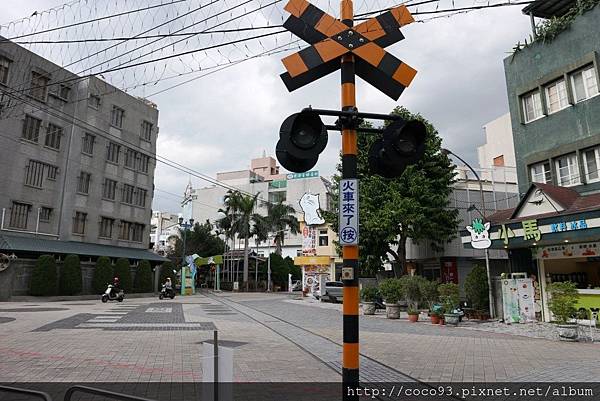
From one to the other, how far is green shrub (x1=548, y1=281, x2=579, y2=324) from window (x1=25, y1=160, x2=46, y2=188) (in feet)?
97.0

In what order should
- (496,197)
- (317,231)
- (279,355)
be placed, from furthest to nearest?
(317,231) < (496,197) < (279,355)

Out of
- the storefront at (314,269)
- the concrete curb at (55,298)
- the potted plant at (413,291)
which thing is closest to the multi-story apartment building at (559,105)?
the potted plant at (413,291)

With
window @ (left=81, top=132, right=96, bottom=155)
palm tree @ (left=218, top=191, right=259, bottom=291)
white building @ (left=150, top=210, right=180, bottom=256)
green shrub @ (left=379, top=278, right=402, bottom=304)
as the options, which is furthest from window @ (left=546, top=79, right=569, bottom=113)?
white building @ (left=150, top=210, right=180, bottom=256)

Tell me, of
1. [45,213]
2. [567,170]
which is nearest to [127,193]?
[45,213]

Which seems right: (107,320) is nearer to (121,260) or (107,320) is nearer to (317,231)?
(121,260)

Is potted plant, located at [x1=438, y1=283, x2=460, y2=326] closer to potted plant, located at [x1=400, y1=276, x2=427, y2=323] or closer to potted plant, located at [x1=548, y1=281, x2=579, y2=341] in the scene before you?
potted plant, located at [x1=400, y1=276, x2=427, y2=323]

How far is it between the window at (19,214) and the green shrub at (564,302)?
95.3ft

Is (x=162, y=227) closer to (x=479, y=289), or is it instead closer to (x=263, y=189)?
(x=263, y=189)

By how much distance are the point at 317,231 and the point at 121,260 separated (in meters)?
17.0

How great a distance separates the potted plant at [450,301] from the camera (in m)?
15.7

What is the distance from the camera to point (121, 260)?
106 feet

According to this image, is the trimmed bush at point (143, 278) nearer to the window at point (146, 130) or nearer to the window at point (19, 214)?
the window at point (19, 214)

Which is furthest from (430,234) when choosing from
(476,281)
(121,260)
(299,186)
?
(299,186)

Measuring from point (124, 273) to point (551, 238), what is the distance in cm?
2819
